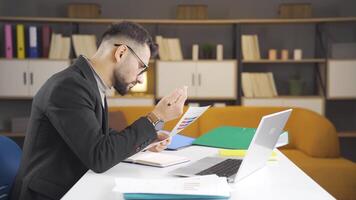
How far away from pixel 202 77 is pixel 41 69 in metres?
1.74

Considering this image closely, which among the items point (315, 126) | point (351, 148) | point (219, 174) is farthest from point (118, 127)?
point (351, 148)

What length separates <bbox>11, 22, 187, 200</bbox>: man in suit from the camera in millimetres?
1599

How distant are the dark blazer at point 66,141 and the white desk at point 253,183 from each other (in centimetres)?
9

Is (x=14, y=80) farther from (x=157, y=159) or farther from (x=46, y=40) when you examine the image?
(x=157, y=159)

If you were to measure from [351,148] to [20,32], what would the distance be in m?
3.89

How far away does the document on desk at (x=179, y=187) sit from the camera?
1.23 m

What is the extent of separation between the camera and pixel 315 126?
376cm

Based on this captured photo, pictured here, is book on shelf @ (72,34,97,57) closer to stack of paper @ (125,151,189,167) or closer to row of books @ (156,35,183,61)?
row of books @ (156,35,183,61)

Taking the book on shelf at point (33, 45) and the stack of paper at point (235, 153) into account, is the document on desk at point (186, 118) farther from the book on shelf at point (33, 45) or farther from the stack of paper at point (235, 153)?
the book on shelf at point (33, 45)

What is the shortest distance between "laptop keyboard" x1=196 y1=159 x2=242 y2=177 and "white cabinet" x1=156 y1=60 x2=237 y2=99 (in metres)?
3.17

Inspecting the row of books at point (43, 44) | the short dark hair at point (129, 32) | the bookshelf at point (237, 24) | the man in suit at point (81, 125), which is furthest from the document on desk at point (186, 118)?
the row of books at point (43, 44)

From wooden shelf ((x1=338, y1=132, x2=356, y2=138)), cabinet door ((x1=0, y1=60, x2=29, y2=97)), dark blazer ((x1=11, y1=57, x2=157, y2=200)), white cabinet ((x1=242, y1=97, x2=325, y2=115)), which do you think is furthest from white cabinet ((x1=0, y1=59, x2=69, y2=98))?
dark blazer ((x1=11, y1=57, x2=157, y2=200))

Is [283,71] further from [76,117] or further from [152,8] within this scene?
[76,117]

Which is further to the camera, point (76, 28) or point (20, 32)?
point (76, 28)
